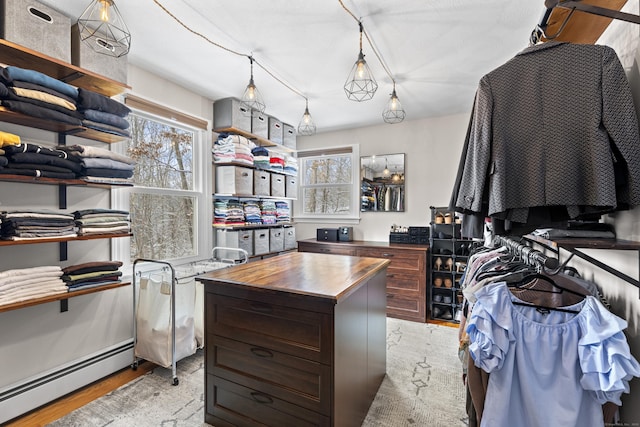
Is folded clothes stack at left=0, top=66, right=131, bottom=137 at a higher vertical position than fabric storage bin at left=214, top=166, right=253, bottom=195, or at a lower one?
higher

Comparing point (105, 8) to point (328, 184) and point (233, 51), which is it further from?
point (328, 184)

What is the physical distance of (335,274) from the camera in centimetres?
181

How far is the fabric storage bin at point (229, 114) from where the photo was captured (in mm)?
3227

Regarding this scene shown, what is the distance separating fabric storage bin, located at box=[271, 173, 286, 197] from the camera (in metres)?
3.90

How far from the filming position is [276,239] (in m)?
3.93

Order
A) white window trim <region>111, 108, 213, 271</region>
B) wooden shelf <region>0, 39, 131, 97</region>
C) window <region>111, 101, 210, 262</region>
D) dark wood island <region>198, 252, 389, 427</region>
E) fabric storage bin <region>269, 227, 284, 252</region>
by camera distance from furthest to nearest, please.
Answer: fabric storage bin <region>269, 227, 284, 252</region> → white window trim <region>111, 108, 213, 271</region> → window <region>111, 101, 210, 262</region> → wooden shelf <region>0, 39, 131, 97</region> → dark wood island <region>198, 252, 389, 427</region>

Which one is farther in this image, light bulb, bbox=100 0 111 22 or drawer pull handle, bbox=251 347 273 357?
drawer pull handle, bbox=251 347 273 357

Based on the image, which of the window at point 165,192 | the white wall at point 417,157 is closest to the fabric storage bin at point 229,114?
the window at point 165,192

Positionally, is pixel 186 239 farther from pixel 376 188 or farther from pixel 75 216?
pixel 376 188

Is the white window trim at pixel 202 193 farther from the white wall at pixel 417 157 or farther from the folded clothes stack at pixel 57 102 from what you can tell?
the white wall at pixel 417 157

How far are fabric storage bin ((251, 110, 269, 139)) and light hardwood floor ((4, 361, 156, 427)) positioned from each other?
260cm

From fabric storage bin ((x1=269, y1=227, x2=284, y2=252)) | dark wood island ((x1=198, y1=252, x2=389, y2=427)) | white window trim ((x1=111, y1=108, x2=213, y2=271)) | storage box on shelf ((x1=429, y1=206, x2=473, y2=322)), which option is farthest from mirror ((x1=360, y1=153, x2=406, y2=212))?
dark wood island ((x1=198, y1=252, x2=389, y2=427))

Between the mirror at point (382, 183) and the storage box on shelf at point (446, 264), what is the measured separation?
2.02 ft

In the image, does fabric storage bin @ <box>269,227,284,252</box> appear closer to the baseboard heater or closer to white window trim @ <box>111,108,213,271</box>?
white window trim @ <box>111,108,213,271</box>
